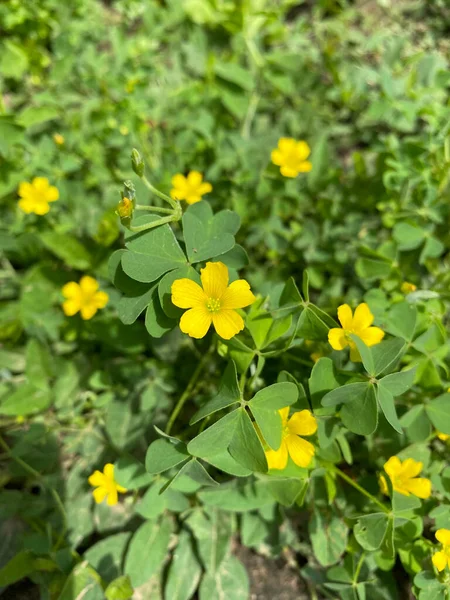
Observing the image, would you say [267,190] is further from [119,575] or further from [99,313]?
[119,575]

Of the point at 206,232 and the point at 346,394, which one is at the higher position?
the point at 206,232

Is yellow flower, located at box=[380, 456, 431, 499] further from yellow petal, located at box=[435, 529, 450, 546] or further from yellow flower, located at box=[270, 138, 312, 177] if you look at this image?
yellow flower, located at box=[270, 138, 312, 177]

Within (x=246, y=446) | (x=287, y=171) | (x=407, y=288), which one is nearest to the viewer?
(x=246, y=446)

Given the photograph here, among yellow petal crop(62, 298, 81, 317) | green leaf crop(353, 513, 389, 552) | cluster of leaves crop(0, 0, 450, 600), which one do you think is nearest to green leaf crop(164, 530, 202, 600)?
cluster of leaves crop(0, 0, 450, 600)

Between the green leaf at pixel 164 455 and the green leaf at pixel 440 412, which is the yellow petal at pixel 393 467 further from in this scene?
the green leaf at pixel 164 455

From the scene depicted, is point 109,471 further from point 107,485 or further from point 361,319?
point 361,319

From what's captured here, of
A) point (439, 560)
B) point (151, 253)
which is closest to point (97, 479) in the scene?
point (151, 253)
